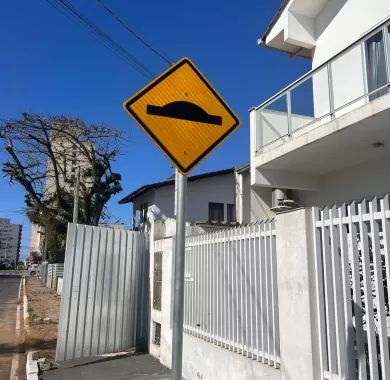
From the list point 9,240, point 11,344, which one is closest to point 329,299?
point 11,344

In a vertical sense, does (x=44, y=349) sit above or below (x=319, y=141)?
below

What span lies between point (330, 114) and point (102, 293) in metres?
5.48

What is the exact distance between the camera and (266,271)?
5012 millimetres

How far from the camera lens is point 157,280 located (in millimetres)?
8461

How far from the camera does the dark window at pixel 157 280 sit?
8305 millimetres

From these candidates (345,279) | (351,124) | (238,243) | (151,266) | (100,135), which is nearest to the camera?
(345,279)

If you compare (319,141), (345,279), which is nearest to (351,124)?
(319,141)

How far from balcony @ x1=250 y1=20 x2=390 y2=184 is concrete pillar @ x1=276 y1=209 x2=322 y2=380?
356 cm

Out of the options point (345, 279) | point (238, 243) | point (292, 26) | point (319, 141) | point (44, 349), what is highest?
point (292, 26)

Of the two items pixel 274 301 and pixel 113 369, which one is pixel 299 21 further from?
pixel 113 369

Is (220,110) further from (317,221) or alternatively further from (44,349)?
(44,349)

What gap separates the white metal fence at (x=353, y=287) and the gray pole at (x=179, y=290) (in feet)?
5.16

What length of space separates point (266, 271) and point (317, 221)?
1.13 meters

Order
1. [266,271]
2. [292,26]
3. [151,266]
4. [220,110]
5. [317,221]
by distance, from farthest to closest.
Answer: [292,26], [151,266], [266,271], [317,221], [220,110]
